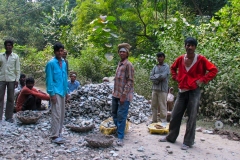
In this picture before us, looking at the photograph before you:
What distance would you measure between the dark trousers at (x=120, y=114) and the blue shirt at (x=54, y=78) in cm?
103

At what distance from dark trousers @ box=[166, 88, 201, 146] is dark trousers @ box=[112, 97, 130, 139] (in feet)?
2.90

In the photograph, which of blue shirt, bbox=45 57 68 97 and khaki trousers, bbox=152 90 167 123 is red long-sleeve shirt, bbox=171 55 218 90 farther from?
blue shirt, bbox=45 57 68 97

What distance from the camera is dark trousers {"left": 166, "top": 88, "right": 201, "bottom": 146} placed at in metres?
4.54

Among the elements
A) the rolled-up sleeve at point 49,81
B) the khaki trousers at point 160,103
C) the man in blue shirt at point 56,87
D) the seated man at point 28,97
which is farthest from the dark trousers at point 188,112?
the seated man at point 28,97

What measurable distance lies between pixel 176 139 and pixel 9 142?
10.2 ft

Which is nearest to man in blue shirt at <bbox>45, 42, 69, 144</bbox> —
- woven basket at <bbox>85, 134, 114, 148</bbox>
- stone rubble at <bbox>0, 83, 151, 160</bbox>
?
stone rubble at <bbox>0, 83, 151, 160</bbox>

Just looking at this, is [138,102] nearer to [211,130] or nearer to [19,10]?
[211,130]

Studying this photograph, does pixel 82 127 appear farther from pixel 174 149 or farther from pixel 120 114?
pixel 174 149

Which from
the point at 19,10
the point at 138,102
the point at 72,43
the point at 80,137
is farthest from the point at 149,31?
the point at 19,10

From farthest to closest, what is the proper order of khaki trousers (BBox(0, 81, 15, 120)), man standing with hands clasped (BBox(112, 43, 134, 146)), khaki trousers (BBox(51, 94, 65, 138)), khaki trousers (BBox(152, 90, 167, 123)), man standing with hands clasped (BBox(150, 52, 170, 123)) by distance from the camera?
khaki trousers (BBox(152, 90, 167, 123)) → man standing with hands clasped (BBox(150, 52, 170, 123)) → khaki trousers (BBox(0, 81, 15, 120)) → man standing with hands clasped (BBox(112, 43, 134, 146)) → khaki trousers (BBox(51, 94, 65, 138))

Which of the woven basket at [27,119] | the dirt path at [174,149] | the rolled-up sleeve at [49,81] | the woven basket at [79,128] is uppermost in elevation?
the rolled-up sleeve at [49,81]

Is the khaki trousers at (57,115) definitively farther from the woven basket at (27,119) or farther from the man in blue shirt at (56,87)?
the woven basket at (27,119)

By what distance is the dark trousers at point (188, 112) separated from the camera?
454cm

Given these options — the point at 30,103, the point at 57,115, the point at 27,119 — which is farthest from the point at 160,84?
the point at 30,103
